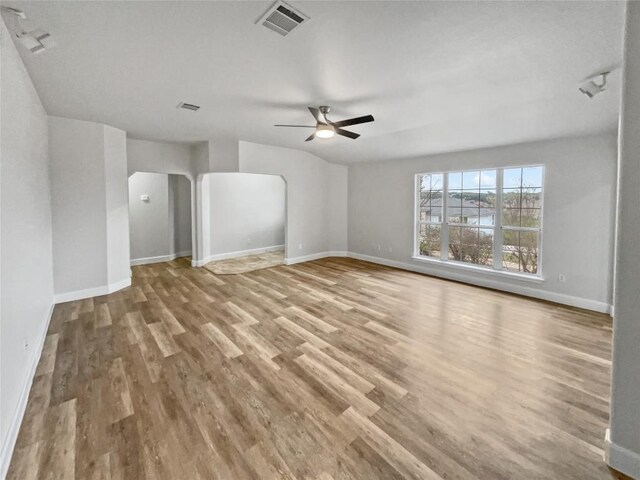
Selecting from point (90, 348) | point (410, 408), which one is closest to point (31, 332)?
point (90, 348)

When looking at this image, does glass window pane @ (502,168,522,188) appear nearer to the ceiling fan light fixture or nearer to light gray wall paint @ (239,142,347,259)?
the ceiling fan light fixture

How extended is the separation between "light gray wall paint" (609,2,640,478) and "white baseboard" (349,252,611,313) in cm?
319

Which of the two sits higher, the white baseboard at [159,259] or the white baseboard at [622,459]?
the white baseboard at [159,259]

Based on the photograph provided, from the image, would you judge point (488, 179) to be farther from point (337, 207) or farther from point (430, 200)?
point (337, 207)

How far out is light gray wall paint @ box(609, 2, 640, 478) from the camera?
1.48 meters

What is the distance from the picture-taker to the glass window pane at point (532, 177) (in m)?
4.46

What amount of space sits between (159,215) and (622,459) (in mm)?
8106

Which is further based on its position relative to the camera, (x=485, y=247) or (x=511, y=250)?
(x=485, y=247)

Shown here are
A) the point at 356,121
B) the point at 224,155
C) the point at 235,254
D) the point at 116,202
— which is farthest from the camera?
the point at 235,254

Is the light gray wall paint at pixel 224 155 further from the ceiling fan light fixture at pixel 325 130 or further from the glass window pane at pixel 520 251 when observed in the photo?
the glass window pane at pixel 520 251

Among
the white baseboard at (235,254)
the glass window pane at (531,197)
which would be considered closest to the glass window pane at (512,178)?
the glass window pane at (531,197)

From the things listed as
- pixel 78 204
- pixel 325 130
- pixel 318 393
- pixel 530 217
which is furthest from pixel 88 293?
pixel 530 217

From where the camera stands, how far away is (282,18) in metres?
1.96

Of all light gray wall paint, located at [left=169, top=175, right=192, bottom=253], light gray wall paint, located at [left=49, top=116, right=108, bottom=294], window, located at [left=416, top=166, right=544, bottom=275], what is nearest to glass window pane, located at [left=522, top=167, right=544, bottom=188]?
window, located at [left=416, top=166, right=544, bottom=275]
